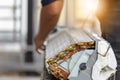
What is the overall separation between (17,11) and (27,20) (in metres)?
0.28

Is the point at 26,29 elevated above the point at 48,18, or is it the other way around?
the point at 48,18

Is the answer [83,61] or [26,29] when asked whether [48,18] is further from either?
[26,29]

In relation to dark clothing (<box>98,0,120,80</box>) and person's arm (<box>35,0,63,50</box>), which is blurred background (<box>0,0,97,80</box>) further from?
dark clothing (<box>98,0,120,80</box>)

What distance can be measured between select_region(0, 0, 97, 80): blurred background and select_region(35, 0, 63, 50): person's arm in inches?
109

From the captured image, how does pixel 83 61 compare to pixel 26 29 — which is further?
pixel 26 29

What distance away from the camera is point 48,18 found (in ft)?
7.45

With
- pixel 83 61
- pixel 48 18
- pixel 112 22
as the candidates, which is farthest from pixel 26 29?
pixel 83 61

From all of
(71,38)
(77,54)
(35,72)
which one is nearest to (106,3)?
(71,38)

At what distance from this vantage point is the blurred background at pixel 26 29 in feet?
17.4

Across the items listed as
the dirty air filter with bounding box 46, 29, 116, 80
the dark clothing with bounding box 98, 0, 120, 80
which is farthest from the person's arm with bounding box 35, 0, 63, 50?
the dirty air filter with bounding box 46, 29, 116, 80

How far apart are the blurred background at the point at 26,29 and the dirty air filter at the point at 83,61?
11.5ft

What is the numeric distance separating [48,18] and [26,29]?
3.16 metres

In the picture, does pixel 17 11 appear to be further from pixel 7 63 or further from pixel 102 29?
pixel 102 29

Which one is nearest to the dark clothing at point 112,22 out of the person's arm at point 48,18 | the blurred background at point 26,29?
the person's arm at point 48,18
